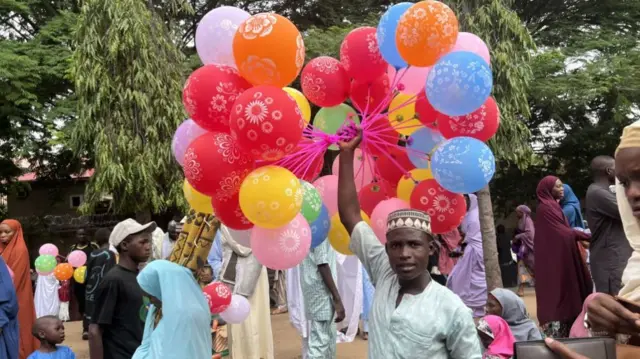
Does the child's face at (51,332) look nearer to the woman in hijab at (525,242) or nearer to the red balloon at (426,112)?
the red balloon at (426,112)

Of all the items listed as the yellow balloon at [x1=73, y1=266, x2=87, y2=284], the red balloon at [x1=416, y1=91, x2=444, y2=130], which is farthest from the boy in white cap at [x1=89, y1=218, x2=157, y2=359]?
the yellow balloon at [x1=73, y1=266, x2=87, y2=284]

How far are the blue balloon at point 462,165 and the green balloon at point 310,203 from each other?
0.60 m

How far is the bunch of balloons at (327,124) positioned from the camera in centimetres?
334

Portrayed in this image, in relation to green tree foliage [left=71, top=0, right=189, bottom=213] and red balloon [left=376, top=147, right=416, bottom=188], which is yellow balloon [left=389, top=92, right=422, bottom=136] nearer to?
red balloon [left=376, top=147, right=416, bottom=188]

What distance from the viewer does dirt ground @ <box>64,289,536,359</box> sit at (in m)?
8.76

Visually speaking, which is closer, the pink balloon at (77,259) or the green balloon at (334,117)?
the green balloon at (334,117)

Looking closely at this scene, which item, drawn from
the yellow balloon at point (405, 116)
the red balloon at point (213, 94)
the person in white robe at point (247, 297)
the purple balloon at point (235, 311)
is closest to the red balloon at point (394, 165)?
the yellow balloon at point (405, 116)

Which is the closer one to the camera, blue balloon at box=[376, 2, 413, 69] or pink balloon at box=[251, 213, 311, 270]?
pink balloon at box=[251, 213, 311, 270]

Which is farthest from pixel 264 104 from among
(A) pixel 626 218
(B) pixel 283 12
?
(B) pixel 283 12

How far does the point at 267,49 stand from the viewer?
3293mm

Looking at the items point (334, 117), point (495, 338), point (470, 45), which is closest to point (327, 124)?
point (334, 117)

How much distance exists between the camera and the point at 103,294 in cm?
449

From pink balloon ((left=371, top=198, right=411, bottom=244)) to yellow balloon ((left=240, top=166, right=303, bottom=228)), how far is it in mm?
426

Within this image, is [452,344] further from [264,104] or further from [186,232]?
[186,232]
